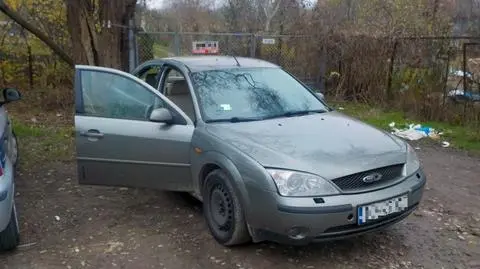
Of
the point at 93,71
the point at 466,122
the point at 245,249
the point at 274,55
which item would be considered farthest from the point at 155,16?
the point at 245,249

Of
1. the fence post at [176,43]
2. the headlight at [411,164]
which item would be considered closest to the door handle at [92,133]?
the headlight at [411,164]

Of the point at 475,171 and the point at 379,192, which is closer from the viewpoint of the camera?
the point at 379,192

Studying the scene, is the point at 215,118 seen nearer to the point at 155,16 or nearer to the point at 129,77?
the point at 129,77

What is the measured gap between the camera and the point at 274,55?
12.3m

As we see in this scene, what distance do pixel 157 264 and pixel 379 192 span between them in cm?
178

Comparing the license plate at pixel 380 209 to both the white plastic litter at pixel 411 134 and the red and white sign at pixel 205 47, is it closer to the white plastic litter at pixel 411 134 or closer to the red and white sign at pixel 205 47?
the white plastic litter at pixel 411 134

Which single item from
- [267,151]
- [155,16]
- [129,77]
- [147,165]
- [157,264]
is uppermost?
[155,16]

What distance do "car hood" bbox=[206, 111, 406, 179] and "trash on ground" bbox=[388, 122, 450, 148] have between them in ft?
13.5

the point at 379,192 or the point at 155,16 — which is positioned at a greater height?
the point at 155,16

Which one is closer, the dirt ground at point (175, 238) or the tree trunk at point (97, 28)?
the dirt ground at point (175, 238)

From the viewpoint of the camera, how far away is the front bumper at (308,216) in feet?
11.0

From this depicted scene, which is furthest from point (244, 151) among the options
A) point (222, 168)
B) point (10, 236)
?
point (10, 236)

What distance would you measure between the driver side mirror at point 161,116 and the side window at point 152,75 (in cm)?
78

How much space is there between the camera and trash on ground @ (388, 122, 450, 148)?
26.6ft
